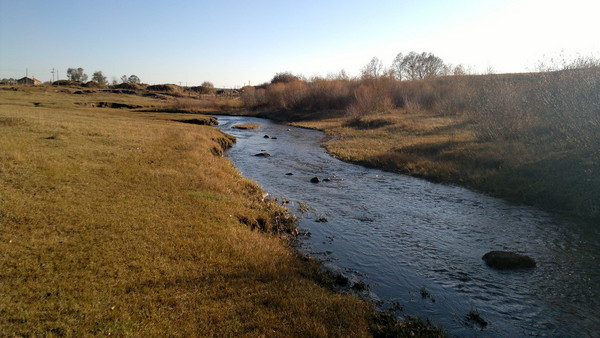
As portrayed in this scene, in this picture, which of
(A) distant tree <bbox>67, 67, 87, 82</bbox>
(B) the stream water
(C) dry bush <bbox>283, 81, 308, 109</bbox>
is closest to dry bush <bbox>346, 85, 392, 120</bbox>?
(C) dry bush <bbox>283, 81, 308, 109</bbox>

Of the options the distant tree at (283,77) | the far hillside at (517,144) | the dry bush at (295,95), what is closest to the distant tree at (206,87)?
the distant tree at (283,77)

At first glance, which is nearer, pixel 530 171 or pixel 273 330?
pixel 273 330

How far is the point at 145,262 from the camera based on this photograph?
27.7ft

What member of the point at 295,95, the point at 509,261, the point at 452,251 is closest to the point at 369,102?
the point at 295,95

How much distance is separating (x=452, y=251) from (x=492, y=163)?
47.2 ft

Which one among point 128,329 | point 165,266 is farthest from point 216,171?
point 128,329

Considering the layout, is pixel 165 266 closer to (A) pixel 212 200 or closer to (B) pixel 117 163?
(A) pixel 212 200

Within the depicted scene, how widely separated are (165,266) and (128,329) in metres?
2.34

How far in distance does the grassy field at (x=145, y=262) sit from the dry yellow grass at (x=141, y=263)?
3cm

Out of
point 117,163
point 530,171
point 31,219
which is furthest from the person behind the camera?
point 530,171

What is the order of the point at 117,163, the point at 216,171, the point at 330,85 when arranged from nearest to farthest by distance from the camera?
the point at 117,163
the point at 216,171
the point at 330,85

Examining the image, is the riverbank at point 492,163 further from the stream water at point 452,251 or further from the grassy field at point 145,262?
the grassy field at point 145,262

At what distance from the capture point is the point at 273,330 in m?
6.75

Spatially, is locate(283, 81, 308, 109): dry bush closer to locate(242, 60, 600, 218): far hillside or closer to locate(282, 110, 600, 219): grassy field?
locate(242, 60, 600, 218): far hillside
